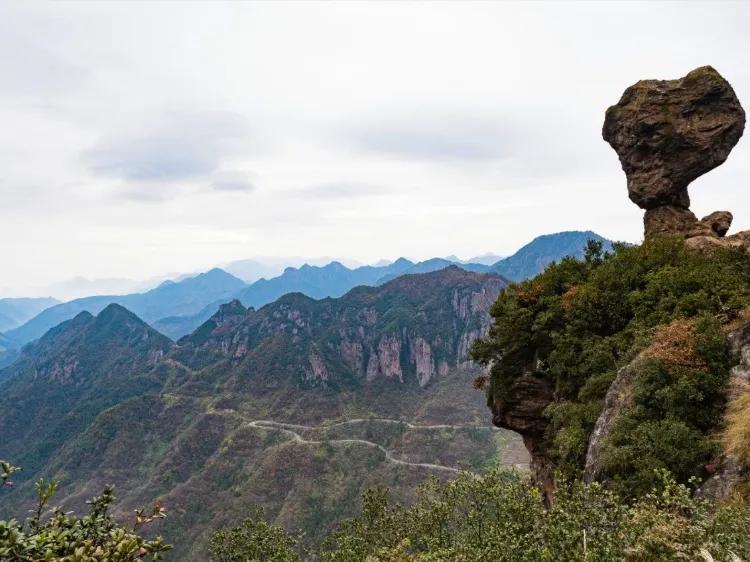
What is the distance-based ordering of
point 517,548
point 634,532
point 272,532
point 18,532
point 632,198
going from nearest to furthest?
point 18,532, point 634,532, point 517,548, point 272,532, point 632,198

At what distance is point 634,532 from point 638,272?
105 ft

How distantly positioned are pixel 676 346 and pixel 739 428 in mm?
6802

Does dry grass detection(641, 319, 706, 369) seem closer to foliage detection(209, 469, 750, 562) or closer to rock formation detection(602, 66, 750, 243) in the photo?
foliage detection(209, 469, 750, 562)

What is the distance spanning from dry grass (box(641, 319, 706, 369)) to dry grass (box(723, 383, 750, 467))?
267cm

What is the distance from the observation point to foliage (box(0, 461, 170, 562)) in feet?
29.7

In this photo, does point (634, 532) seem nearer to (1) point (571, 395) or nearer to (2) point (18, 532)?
(2) point (18, 532)

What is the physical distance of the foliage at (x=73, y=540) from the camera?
9062mm

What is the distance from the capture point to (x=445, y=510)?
39.4 metres

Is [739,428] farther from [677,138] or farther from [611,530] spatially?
[677,138]

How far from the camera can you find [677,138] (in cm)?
5012

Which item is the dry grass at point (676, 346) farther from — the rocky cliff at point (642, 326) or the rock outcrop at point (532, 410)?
the rock outcrop at point (532, 410)

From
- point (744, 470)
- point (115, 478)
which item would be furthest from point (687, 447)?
point (115, 478)

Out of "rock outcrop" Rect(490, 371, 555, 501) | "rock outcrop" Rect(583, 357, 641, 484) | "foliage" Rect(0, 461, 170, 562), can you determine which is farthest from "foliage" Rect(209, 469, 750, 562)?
"rock outcrop" Rect(490, 371, 555, 501)

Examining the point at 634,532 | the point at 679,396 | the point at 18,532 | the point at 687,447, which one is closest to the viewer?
the point at 18,532
